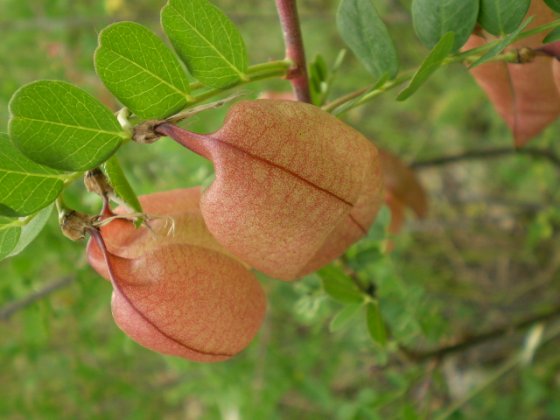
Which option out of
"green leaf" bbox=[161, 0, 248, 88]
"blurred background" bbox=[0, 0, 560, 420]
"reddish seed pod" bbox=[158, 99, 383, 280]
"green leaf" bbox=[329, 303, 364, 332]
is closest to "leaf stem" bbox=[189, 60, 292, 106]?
"green leaf" bbox=[161, 0, 248, 88]

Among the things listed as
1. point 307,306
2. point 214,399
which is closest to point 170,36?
point 307,306

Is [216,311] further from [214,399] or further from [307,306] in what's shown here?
[214,399]

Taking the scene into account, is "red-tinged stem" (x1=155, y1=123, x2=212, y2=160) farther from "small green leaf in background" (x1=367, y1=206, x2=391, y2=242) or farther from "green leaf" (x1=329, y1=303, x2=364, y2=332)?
"small green leaf in background" (x1=367, y1=206, x2=391, y2=242)

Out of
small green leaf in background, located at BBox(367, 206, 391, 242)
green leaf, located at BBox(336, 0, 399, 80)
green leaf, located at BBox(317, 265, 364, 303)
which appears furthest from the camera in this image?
small green leaf in background, located at BBox(367, 206, 391, 242)

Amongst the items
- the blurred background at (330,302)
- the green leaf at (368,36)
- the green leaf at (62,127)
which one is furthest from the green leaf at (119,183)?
the blurred background at (330,302)

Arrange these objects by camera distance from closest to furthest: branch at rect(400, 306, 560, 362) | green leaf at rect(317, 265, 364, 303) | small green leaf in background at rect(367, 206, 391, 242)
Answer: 1. green leaf at rect(317, 265, 364, 303)
2. small green leaf in background at rect(367, 206, 391, 242)
3. branch at rect(400, 306, 560, 362)

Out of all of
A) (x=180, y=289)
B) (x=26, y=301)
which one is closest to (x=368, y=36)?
(x=180, y=289)

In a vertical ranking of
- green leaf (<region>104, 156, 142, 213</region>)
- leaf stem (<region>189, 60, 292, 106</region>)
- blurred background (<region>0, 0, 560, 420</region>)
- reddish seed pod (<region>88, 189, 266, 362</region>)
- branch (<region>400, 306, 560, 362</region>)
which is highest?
leaf stem (<region>189, 60, 292, 106</region>)
